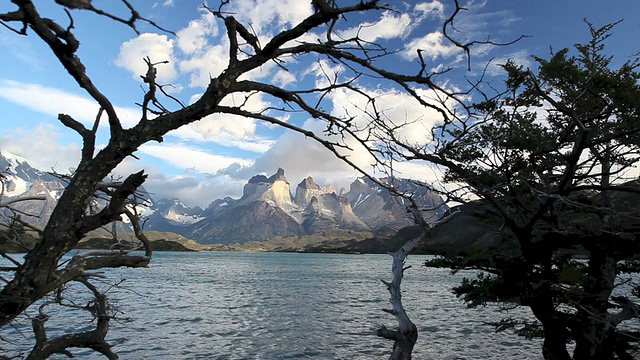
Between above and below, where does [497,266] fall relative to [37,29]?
below

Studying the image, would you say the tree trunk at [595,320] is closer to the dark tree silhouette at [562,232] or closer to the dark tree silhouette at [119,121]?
the dark tree silhouette at [562,232]

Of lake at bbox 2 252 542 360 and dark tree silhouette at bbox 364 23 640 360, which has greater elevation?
dark tree silhouette at bbox 364 23 640 360

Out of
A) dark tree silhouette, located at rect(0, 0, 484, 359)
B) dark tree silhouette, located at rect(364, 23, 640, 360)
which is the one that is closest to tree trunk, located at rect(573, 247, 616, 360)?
dark tree silhouette, located at rect(364, 23, 640, 360)

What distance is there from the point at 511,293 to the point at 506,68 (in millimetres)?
9005

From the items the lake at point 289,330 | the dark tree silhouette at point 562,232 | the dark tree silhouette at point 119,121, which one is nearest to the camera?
the dark tree silhouette at point 119,121

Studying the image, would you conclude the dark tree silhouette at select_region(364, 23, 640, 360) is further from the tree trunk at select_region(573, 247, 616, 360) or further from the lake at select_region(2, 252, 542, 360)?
the lake at select_region(2, 252, 542, 360)

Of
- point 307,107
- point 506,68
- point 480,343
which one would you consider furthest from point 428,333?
Answer: point 307,107

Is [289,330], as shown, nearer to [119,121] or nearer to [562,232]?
[562,232]

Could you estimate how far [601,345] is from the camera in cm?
1410

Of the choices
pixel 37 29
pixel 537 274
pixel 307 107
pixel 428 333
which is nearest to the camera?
pixel 37 29

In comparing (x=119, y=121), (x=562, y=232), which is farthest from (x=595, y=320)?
(x=119, y=121)

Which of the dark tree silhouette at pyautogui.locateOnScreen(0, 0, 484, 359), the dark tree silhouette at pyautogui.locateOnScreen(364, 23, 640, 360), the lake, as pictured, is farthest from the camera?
the lake

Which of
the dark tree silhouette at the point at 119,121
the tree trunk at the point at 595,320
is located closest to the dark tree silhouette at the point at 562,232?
the tree trunk at the point at 595,320

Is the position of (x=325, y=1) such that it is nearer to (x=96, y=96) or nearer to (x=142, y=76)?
(x=142, y=76)
